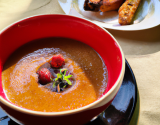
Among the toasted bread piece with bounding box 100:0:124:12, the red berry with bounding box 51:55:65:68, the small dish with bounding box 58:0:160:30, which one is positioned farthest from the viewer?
the toasted bread piece with bounding box 100:0:124:12

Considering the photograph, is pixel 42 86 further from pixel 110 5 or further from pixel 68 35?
pixel 110 5

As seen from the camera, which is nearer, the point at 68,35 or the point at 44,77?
the point at 44,77

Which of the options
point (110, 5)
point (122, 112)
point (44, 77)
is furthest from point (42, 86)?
point (110, 5)

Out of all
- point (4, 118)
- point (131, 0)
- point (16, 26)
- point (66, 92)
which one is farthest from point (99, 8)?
point (4, 118)

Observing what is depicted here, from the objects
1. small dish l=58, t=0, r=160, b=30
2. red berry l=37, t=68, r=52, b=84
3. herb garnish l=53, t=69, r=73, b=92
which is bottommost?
small dish l=58, t=0, r=160, b=30

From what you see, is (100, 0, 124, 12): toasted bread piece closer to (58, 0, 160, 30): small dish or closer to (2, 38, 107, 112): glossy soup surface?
(58, 0, 160, 30): small dish

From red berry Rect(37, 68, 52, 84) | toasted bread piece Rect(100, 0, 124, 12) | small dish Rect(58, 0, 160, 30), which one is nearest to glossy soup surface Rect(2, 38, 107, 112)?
red berry Rect(37, 68, 52, 84)

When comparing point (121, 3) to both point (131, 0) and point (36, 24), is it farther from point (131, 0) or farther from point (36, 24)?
point (36, 24)
